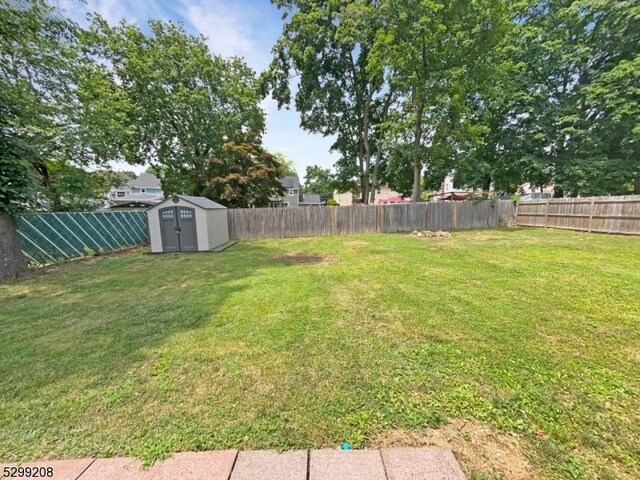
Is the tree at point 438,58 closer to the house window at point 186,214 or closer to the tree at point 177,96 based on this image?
the tree at point 177,96

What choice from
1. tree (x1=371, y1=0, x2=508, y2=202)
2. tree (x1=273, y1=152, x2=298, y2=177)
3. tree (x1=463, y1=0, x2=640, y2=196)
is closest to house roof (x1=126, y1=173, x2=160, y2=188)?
tree (x1=273, y1=152, x2=298, y2=177)

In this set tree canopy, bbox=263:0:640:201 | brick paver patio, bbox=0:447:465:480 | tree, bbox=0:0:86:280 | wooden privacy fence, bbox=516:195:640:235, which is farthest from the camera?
tree canopy, bbox=263:0:640:201

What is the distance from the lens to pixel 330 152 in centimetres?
2097

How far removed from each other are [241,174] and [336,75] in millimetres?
9114

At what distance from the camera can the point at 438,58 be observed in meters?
12.8

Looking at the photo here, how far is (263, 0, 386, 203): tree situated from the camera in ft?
50.4

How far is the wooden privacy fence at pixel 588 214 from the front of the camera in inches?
361

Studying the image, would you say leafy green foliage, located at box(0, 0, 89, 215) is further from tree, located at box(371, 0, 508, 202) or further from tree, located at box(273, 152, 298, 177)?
tree, located at box(273, 152, 298, 177)

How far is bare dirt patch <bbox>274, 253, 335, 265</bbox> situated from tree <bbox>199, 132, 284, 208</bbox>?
33.0ft

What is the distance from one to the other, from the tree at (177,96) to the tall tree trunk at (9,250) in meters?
10.3

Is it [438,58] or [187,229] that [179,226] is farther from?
[438,58]

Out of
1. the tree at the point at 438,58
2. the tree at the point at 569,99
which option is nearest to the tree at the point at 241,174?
the tree at the point at 438,58

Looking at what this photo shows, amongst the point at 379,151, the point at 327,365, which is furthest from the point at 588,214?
the point at 327,365

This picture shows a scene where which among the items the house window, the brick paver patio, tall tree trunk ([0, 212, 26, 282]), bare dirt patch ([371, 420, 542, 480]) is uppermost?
the house window
